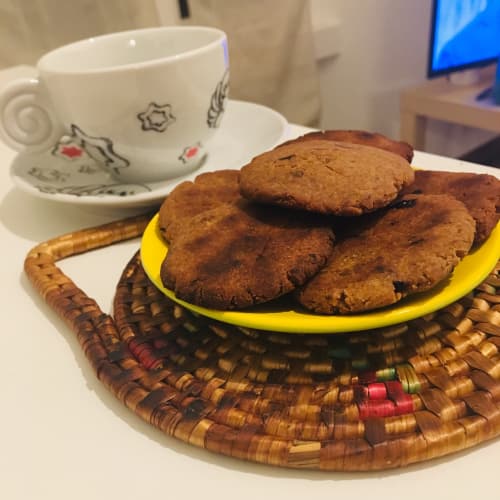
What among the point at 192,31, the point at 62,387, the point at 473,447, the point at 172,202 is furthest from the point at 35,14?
the point at 473,447

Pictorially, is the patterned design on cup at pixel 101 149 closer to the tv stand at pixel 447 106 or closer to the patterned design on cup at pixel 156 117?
the patterned design on cup at pixel 156 117

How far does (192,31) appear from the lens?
68cm

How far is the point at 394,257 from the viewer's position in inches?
14.2

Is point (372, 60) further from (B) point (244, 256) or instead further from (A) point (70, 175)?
(B) point (244, 256)

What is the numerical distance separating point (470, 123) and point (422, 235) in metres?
1.40

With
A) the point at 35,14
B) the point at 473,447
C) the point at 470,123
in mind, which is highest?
the point at 35,14

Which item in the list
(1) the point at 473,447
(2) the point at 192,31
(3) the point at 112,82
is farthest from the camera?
(2) the point at 192,31

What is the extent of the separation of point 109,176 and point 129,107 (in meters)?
0.14

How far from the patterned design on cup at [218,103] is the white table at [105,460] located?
11.6 inches

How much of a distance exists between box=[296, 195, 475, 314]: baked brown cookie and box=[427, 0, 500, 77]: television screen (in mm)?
1367

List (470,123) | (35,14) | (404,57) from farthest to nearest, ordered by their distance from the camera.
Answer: (404,57) → (470,123) → (35,14)

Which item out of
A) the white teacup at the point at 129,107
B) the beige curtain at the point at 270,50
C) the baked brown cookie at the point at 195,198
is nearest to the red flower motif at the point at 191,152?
the white teacup at the point at 129,107

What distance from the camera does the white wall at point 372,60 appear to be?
Result: 1.79 metres

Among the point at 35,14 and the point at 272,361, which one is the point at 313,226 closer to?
the point at 272,361
